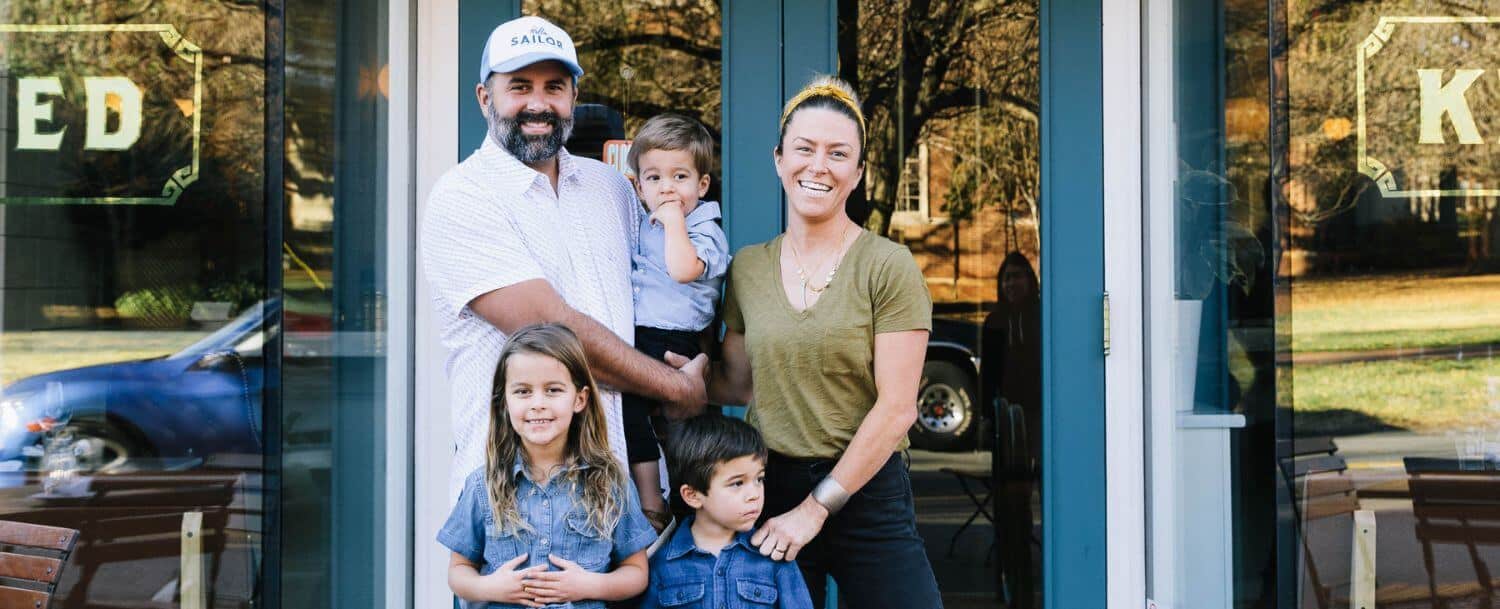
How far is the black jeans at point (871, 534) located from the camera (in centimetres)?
273

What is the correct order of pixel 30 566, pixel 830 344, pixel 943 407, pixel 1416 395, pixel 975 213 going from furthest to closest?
pixel 943 407, pixel 975 213, pixel 1416 395, pixel 30 566, pixel 830 344

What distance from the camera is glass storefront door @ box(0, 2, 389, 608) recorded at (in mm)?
3641

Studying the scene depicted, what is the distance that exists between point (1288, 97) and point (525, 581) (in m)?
2.27

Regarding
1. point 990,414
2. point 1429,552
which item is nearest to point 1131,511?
point 990,414

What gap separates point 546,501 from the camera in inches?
103

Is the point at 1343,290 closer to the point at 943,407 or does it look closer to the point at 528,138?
the point at 943,407

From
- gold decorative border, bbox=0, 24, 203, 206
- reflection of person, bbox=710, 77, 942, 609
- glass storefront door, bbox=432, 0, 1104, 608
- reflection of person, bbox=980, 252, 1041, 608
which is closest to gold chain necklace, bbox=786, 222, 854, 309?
reflection of person, bbox=710, 77, 942, 609

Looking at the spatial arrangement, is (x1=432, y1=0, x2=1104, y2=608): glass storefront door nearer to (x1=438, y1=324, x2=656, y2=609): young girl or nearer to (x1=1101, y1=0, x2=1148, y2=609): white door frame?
(x1=1101, y1=0, x2=1148, y2=609): white door frame

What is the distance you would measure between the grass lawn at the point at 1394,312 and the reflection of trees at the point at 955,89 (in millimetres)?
829

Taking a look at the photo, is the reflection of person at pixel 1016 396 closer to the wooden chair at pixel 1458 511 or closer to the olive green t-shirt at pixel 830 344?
the wooden chair at pixel 1458 511

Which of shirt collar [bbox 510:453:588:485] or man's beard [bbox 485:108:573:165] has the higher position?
man's beard [bbox 485:108:573:165]

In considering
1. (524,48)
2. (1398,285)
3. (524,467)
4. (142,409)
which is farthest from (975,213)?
(142,409)

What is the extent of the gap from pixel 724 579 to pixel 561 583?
1.06ft

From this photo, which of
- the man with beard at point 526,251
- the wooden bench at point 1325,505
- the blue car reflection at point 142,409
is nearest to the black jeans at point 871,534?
the man with beard at point 526,251
